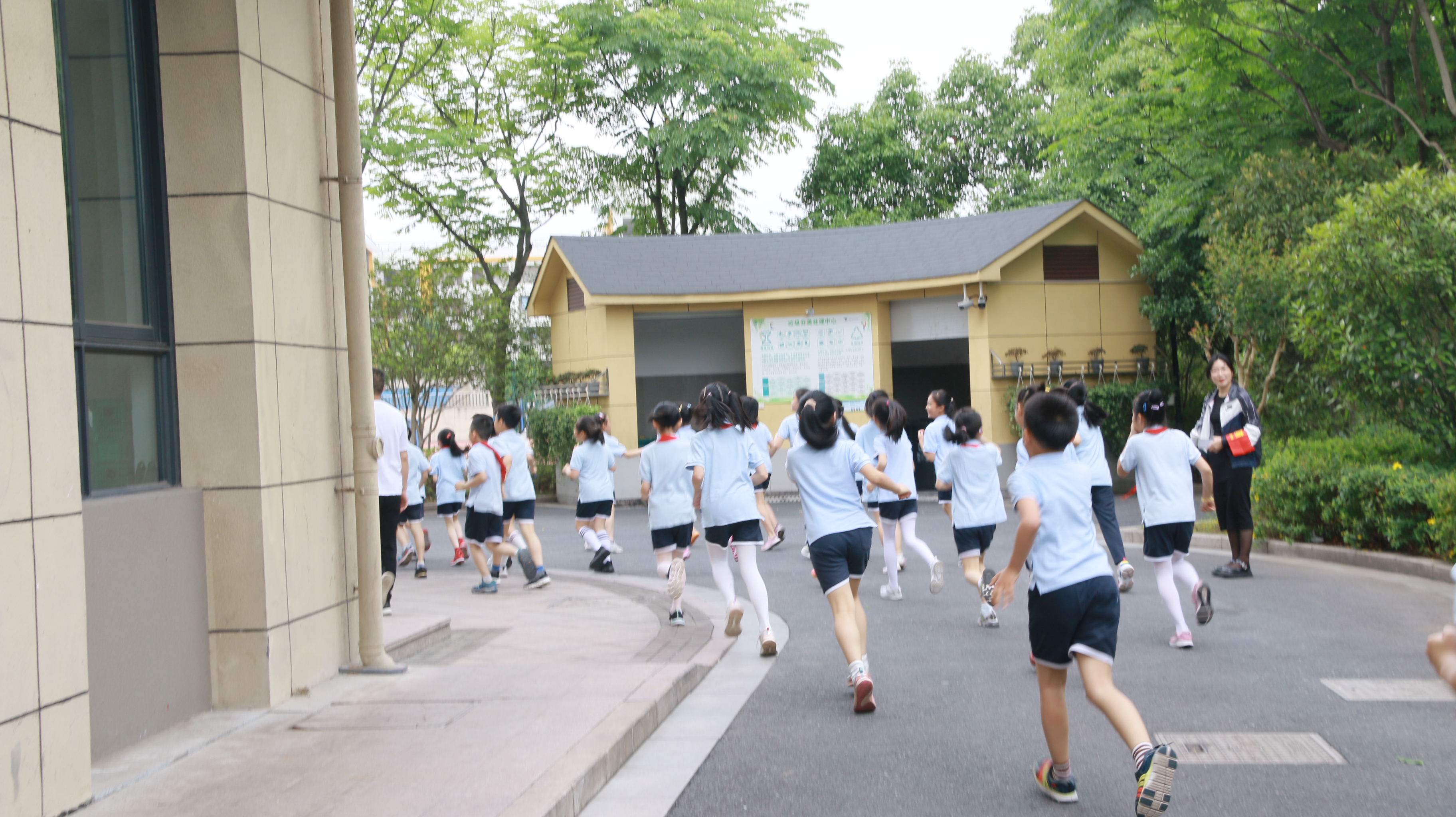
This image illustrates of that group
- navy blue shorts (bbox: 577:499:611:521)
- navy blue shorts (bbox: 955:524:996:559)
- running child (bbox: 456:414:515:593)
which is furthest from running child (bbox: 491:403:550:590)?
navy blue shorts (bbox: 955:524:996:559)

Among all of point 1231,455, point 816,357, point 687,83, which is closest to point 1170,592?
point 1231,455

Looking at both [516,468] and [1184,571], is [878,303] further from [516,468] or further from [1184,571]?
[1184,571]

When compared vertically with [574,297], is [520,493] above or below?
below

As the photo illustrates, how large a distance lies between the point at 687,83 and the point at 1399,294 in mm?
22556

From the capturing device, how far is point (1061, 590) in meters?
4.36

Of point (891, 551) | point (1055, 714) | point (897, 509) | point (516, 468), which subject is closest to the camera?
point (1055, 714)

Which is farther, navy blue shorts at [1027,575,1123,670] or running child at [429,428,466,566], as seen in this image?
running child at [429,428,466,566]

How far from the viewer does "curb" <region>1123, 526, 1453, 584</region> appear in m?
9.71

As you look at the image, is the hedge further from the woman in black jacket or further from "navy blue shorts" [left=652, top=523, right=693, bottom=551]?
"navy blue shorts" [left=652, top=523, right=693, bottom=551]

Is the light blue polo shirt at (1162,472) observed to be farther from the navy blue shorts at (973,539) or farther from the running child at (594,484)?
the running child at (594,484)

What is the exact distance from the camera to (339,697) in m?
5.88

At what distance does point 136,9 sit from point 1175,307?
1943cm

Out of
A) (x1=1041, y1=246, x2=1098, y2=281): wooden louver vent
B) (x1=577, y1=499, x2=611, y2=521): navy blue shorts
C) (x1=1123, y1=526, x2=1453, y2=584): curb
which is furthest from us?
(x1=1041, y1=246, x2=1098, y2=281): wooden louver vent

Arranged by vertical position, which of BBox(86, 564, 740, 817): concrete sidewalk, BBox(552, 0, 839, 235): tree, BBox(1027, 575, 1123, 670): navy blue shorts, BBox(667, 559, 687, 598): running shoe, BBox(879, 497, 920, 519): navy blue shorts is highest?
BBox(552, 0, 839, 235): tree
